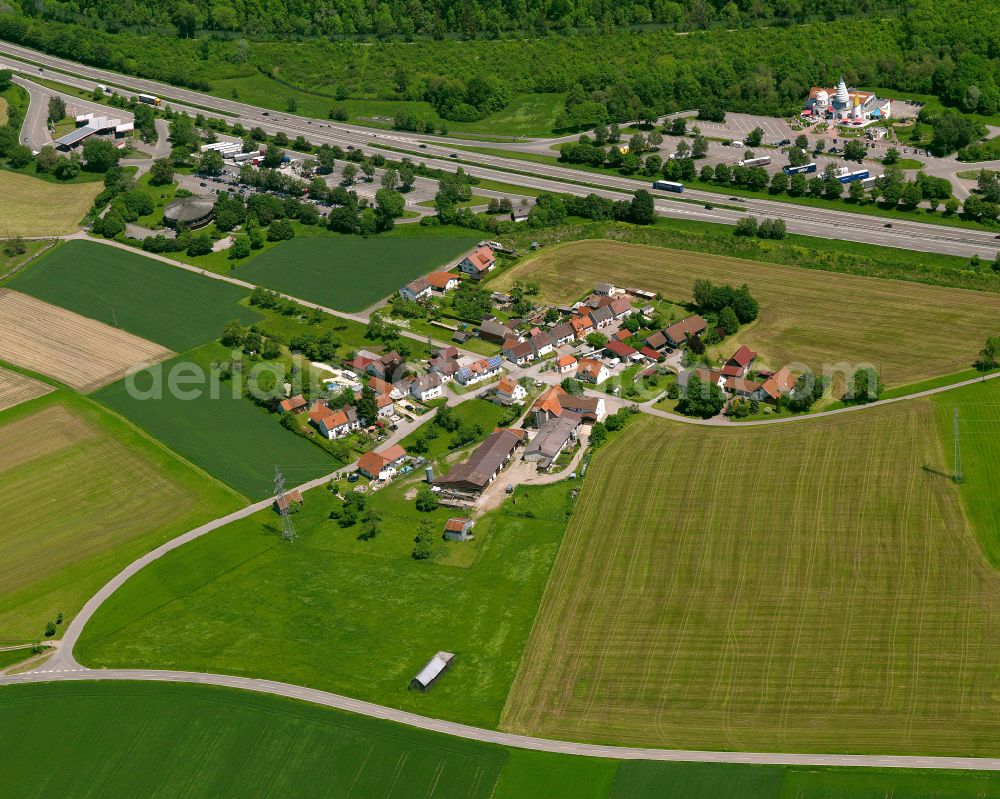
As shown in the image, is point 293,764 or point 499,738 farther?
point 499,738

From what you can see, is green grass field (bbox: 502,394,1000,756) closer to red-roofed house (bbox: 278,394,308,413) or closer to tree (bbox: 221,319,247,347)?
red-roofed house (bbox: 278,394,308,413)

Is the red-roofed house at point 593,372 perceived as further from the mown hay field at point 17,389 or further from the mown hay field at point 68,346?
the mown hay field at point 17,389

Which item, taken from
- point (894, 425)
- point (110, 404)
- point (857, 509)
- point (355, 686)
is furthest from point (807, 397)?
point (110, 404)

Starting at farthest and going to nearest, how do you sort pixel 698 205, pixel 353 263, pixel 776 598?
pixel 698 205, pixel 353 263, pixel 776 598

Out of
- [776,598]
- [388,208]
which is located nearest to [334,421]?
[776,598]

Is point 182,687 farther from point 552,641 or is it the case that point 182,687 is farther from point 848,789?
point 848,789

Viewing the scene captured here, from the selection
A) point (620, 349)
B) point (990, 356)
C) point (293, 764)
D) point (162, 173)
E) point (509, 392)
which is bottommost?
point (293, 764)

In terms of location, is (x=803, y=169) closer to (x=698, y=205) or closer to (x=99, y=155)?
(x=698, y=205)
